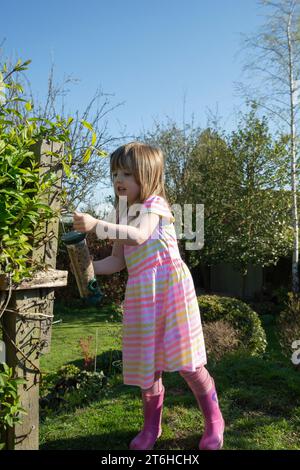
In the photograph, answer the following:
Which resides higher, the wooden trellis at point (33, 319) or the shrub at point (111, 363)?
the wooden trellis at point (33, 319)

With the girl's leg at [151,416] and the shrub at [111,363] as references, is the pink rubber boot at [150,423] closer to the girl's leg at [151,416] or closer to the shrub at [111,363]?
the girl's leg at [151,416]

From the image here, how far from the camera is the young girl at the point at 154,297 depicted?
2.35 m

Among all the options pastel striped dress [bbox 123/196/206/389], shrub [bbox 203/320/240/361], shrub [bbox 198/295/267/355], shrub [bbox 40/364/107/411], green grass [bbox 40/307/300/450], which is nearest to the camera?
pastel striped dress [bbox 123/196/206/389]

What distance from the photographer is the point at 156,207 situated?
239 centimetres

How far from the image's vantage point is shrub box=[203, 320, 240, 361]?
16.6 feet

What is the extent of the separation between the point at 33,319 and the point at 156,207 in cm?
83

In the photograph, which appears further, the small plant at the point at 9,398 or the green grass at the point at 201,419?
the green grass at the point at 201,419

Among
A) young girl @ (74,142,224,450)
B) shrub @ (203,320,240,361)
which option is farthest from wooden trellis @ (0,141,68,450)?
shrub @ (203,320,240,361)

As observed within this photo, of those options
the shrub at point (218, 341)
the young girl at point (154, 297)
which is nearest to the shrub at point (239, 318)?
the shrub at point (218, 341)

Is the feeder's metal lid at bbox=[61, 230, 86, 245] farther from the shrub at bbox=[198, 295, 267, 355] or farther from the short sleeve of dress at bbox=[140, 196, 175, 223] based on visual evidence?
the shrub at bbox=[198, 295, 267, 355]

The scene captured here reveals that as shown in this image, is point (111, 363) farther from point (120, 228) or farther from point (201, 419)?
point (120, 228)

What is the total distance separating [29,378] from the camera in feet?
7.22

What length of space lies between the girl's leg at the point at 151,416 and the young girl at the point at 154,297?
0.22ft

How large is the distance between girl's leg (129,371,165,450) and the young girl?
0.07 meters
